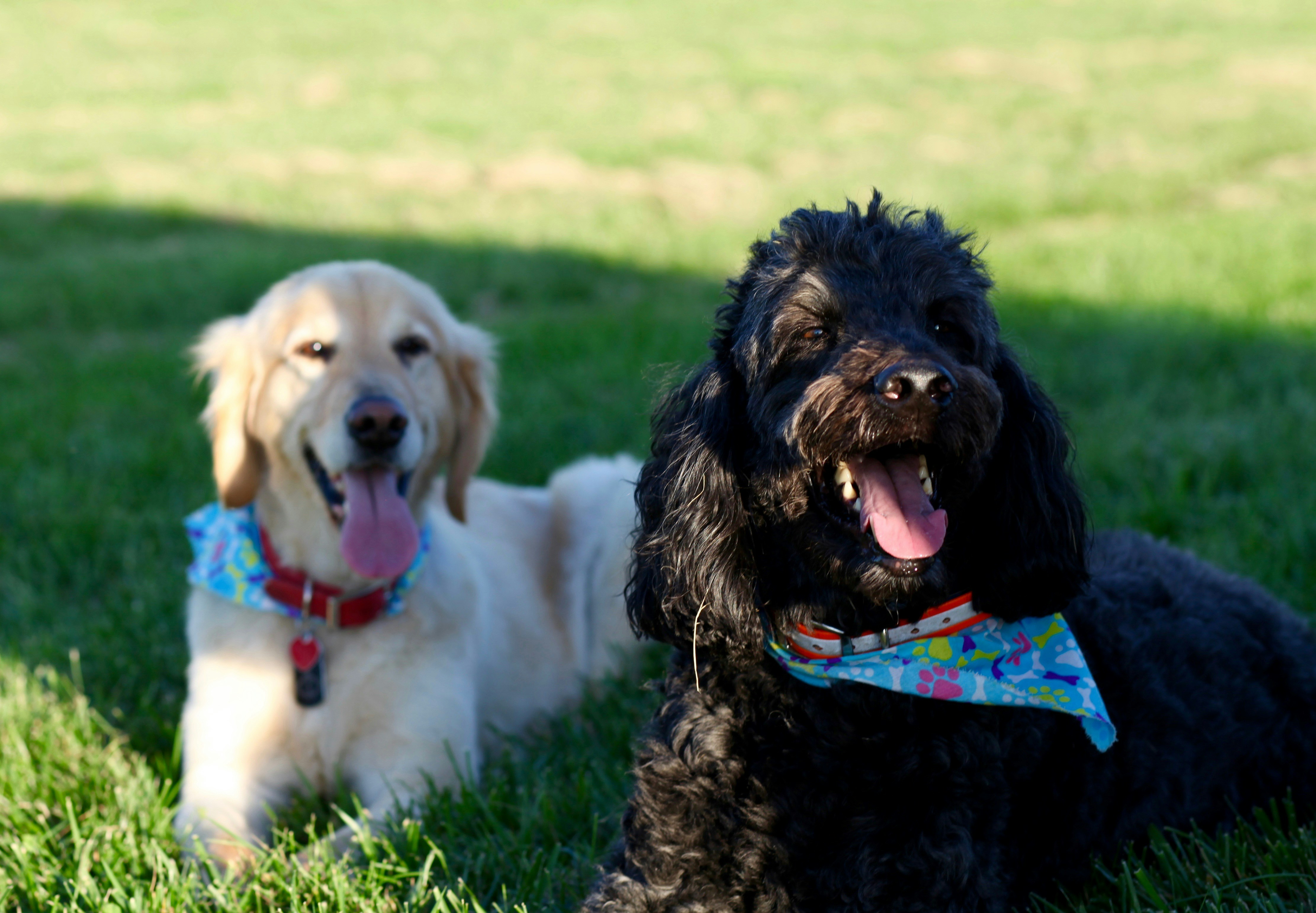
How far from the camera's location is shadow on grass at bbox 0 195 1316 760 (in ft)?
14.4

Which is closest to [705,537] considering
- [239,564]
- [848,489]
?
[848,489]

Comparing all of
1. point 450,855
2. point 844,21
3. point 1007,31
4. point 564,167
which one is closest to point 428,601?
point 450,855

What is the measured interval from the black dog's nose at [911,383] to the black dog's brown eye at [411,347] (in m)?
2.25

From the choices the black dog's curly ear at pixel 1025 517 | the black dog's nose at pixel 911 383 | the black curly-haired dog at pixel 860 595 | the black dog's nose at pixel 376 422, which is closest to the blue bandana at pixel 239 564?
the black dog's nose at pixel 376 422

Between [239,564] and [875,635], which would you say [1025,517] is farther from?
[239,564]

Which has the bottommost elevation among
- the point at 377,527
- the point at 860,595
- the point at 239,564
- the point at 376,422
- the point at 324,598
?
the point at 324,598

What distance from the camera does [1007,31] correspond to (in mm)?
24516

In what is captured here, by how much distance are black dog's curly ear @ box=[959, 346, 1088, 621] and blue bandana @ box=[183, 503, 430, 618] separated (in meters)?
1.93

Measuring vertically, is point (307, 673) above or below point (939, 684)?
below

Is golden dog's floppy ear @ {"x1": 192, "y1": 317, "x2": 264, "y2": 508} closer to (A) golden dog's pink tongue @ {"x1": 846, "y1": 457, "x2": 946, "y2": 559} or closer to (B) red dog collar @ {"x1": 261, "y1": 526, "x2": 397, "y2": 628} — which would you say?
(B) red dog collar @ {"x1": 261, "y1": 526, "x2": 397, "y2": 628}

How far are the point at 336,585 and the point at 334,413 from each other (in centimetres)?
58

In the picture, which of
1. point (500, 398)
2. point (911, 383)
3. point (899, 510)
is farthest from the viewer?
point (500, 398)

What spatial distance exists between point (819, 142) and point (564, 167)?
3537 mm

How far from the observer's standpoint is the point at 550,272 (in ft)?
31.4
